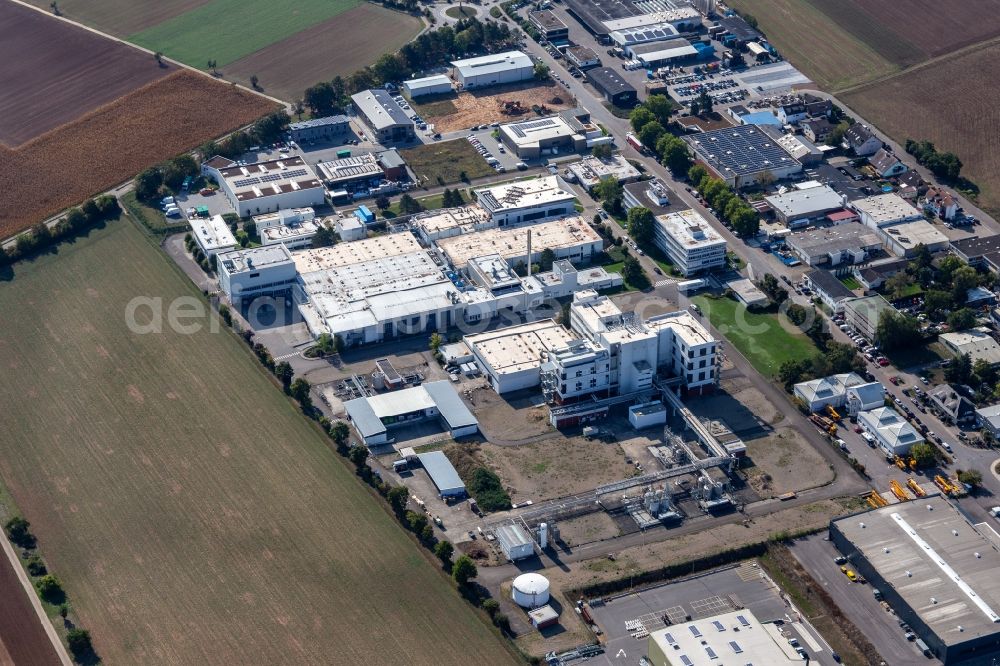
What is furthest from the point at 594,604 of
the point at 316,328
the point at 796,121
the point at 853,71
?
the point at 853,71

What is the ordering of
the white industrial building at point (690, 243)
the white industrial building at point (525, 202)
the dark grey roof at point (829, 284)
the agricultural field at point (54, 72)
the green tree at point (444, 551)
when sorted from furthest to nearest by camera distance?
the agricultural field at point (54, 72) → the white industrial building at point (525, 202) → the white industrial building at point (690, 243) → the dark grey roof at point (829, 284) → the green tree at point (444, 551)

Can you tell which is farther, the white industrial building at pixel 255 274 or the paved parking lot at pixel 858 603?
the white industrial building at pixel 255 274

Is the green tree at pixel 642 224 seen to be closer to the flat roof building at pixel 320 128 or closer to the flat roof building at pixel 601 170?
the flat roof building at pixel 601 170

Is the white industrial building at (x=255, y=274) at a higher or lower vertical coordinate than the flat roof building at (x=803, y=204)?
higher

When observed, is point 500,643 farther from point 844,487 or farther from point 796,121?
point 796,121

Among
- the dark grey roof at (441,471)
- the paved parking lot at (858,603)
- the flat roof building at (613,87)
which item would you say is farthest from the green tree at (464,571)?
the flat roof building at (613,87)

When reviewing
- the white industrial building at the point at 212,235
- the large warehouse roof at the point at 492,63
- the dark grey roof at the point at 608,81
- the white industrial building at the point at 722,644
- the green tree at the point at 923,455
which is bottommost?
the green tree at the point at 923,455

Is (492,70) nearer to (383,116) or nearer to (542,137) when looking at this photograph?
(383,116)

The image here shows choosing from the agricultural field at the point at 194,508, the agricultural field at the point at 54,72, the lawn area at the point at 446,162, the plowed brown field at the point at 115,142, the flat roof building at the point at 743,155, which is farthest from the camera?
the agricultural field at the point at 54,72
